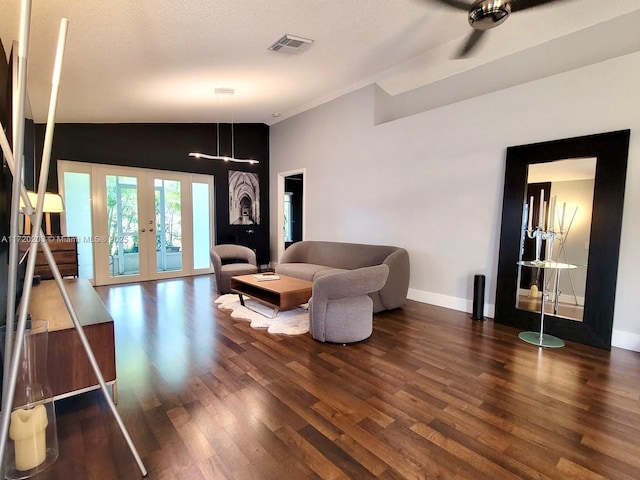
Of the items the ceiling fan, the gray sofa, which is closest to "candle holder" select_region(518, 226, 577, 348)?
the gray sofa

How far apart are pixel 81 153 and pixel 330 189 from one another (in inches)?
165

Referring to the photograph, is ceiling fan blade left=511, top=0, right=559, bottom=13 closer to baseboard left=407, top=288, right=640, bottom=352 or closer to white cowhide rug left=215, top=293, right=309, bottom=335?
baseboard left=407, top=288, right=640, bottom=352

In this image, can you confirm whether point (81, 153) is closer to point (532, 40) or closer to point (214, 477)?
point (214, 477)

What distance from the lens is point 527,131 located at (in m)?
3.66

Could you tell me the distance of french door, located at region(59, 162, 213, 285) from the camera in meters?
5.50

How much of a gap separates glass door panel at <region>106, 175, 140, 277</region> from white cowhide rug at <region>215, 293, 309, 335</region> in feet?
8.05

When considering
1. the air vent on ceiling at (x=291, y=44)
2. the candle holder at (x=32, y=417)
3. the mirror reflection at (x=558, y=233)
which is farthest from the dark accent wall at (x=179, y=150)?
the mirror reflection at (x=558, y=233)

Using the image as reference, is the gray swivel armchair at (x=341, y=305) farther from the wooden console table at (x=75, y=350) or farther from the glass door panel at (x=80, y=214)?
the glass door panel at (x=80, y=214)

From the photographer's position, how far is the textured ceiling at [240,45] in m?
2.57

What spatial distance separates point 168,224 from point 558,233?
621 centimetres

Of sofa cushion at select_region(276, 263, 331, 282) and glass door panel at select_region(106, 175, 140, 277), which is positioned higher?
glass door panel at select_region(106, 175, 140, 277)

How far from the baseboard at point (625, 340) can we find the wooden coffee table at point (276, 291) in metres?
3.07

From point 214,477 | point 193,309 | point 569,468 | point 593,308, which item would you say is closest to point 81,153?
point 193,309

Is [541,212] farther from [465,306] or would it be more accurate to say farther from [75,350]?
[75,350]
